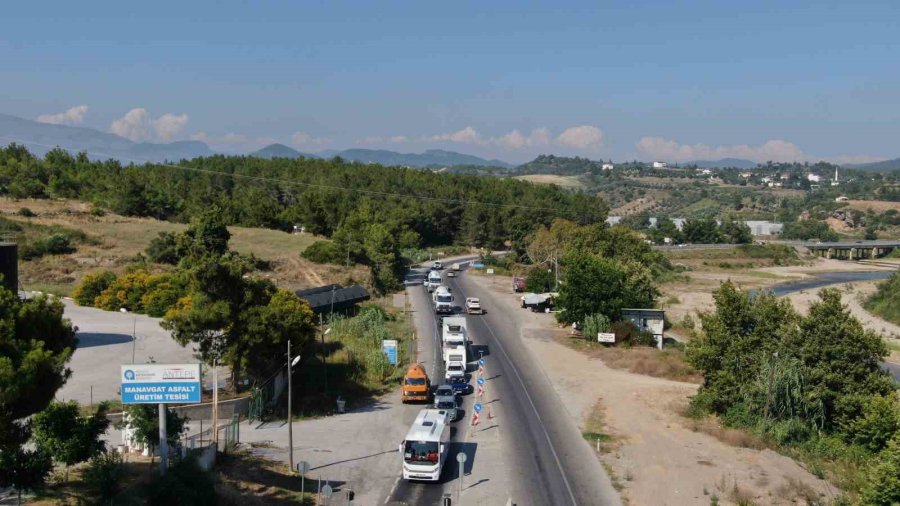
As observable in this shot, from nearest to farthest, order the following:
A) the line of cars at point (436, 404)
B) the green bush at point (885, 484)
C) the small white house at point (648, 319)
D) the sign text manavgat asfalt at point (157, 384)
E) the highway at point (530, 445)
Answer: the green bush at point (885, 484) < the sign text manavgat asfalt at point (157, 384) < the highway at point (530, 445) < the line of cars at point (436, 404) < the small white house at point (648, 319)

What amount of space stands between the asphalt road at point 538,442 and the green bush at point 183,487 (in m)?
9.29

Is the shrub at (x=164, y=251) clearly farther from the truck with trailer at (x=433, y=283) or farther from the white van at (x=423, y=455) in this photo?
the white van at (x=423, y=455)

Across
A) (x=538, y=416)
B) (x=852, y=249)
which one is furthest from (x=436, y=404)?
(x=852, y=249)

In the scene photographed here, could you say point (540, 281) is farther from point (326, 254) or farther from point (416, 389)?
point (416, 389)

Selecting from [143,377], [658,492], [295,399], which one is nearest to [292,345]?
[295,399]

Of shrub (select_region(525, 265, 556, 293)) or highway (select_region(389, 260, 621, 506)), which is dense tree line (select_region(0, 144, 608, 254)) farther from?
highway (select_region(389, 260, 621, 506))

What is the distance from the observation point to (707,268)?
4756 inches

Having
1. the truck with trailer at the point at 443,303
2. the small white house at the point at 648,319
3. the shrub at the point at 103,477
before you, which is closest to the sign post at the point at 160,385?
the shrub at the point at 103,477

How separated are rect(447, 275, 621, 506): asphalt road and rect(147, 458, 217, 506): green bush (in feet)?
30.5

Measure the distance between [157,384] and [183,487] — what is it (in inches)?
126

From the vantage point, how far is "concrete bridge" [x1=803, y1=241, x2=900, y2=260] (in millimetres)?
149250

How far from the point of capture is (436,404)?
3362 centimetres

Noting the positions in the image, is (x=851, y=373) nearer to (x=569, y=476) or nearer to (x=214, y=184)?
(x=569, y=476)

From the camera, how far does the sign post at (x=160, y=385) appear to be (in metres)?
20.7
